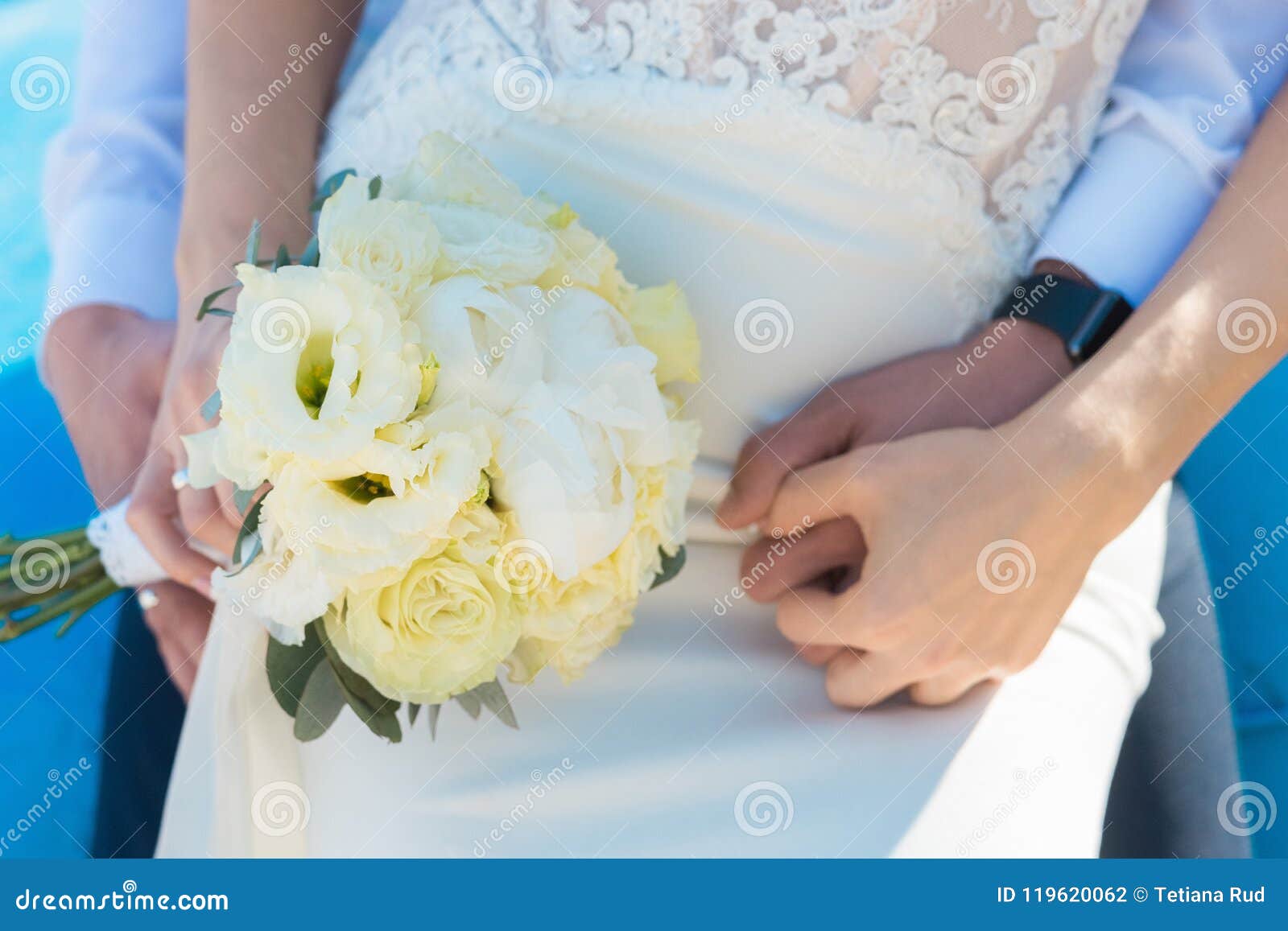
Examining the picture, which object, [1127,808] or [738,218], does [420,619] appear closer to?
[738,218]

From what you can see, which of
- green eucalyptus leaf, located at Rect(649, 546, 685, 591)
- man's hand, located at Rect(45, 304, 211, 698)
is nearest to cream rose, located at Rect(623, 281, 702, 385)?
green eucalyptus leaf, located at Rect(649, 546, 685, 591)

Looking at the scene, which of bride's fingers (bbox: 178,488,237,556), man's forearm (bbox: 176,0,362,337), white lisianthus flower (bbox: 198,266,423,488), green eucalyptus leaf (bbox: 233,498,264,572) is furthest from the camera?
man's forearm (bbox: 176,0,362,337)

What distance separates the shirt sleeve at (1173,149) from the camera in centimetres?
99

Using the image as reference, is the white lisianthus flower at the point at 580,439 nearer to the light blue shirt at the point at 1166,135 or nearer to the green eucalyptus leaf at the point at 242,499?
the green eucalyptus leaf at the point at 242,499

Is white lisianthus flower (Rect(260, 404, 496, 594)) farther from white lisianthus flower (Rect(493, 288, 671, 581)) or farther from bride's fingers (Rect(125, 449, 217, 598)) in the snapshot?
bride's fingers (Rect(125, 449, 217, 598))

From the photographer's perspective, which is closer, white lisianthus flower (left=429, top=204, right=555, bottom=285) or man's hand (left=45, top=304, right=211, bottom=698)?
white lisianthus flower (left=429, top=204, right=555, bottom=285)

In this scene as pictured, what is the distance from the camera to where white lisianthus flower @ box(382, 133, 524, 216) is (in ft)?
2.45

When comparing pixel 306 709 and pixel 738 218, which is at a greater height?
pixel 738 218

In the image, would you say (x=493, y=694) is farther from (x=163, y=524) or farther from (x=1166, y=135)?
(x=1166, y=135)

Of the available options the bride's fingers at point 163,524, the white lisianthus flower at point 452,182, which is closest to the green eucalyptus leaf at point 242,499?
the white lisianthus flower at point 452,182

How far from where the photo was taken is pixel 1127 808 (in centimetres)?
120

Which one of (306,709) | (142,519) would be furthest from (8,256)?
(306,709)
